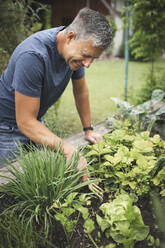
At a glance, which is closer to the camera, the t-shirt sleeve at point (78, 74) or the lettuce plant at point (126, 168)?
the lettuce plant at point (126, 168)

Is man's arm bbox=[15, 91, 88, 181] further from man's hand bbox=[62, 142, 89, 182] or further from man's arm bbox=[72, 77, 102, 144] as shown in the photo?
man's arm bbox=[72, 77, 102, 144]

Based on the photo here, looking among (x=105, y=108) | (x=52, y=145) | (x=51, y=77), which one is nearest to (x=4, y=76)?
(x=51, y=77)

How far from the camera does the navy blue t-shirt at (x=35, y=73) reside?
148 centimetres

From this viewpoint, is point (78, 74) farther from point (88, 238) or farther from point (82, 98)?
point (88, 238)

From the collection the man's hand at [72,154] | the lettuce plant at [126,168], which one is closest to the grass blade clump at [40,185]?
the man's hand at [72,154]

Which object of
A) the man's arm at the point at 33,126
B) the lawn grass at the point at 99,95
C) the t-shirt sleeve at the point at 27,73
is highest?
the t-shirt sleeve at the point at 27,73

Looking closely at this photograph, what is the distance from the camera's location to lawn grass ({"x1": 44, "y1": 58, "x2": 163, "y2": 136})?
14.0 feet

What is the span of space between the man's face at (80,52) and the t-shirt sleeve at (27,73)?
20 centimetres

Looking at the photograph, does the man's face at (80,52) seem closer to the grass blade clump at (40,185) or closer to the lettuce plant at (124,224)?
the grass blade clump at (40,185)

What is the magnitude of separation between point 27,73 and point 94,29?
0.50 m

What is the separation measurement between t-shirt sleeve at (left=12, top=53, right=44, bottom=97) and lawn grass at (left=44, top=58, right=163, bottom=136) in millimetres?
1101

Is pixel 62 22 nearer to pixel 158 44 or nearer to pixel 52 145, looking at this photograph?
pixel 158 44

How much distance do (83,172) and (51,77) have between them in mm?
736

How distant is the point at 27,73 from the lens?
4.84 feet
